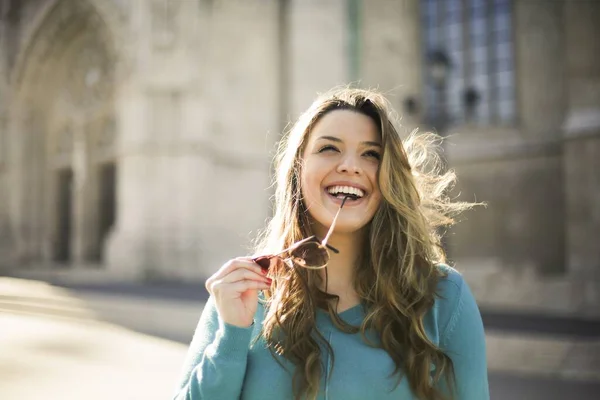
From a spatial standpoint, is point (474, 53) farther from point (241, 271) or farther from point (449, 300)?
point (241, 271)

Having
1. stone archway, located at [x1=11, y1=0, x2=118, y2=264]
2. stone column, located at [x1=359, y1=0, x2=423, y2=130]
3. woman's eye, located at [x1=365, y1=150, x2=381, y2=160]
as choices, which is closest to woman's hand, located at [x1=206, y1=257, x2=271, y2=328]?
woman's eye, located at [x1=365, y1=150, x2=381, y2=160]

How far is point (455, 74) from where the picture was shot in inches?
616

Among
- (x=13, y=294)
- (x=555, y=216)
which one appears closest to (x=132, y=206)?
(x=555, y=216)

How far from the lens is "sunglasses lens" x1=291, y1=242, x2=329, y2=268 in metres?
1.51

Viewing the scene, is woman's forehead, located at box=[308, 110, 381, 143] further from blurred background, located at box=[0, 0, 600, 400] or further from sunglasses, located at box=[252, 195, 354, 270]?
blurred background, located at box=[0, 0, 600, 400]

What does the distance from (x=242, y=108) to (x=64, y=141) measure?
23.0 feet

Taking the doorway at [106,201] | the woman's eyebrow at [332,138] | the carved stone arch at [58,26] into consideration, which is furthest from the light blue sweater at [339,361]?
the doorway at [106,201]

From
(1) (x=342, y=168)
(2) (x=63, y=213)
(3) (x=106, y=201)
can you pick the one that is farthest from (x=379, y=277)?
(2) (x=63, y=213)

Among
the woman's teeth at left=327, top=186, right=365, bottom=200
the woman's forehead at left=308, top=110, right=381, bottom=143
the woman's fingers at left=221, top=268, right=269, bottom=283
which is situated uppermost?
the woman's forehead at left=308, top=110, right=381, bottom=143

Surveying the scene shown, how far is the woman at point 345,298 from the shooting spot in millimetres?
1467

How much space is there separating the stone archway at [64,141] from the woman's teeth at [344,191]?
16671mm

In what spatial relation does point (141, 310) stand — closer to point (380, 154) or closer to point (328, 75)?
point (380, 154)

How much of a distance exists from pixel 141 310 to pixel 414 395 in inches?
270

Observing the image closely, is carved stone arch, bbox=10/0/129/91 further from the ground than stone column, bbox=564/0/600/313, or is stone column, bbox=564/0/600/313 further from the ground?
carved stone arch, bbox=10/0/129/91
